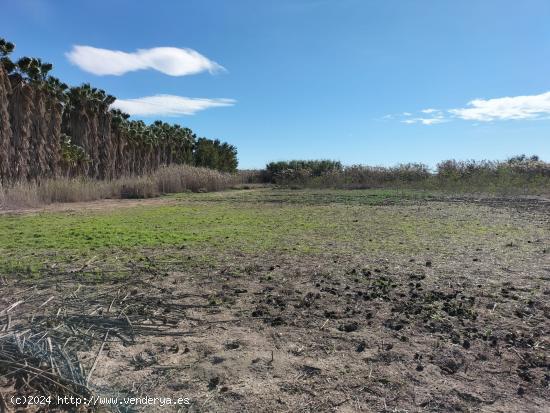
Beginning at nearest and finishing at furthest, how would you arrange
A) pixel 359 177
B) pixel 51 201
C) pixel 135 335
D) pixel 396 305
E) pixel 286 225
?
pixel 135 335, pixel 396 305, pixel 286 225, pixel 51 201, pixel 359 177

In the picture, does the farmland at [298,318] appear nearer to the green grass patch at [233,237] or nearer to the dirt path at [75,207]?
the green grass patch at [233,237]

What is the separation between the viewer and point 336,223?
1056 centimetres

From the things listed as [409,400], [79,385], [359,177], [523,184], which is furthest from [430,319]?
[359,177]

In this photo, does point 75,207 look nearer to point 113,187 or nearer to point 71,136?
point 113,187

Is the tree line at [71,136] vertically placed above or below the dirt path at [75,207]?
above

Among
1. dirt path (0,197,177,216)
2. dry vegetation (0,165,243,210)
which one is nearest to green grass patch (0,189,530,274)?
dirt path (0,197,177,216)

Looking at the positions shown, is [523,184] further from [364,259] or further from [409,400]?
[409,400]

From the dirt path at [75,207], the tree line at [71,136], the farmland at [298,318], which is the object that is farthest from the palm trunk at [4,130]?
the farmland at [298,318]

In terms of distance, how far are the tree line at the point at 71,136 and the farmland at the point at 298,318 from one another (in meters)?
20.2

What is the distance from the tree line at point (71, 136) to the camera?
82.2 feet

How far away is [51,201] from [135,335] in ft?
69.5

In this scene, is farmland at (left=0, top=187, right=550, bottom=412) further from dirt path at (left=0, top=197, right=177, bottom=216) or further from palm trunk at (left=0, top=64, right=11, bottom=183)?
palm trunk at (left=0, top=64, right=11, bottom=183)

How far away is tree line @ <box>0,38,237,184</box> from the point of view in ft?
82.2

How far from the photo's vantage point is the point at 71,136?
119 ft
